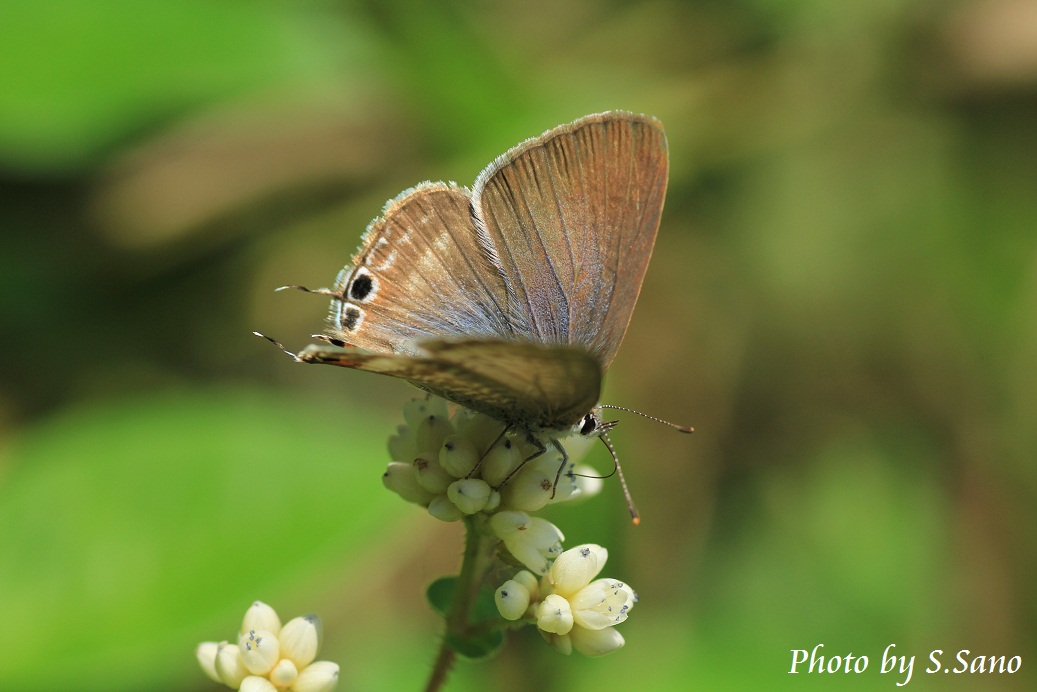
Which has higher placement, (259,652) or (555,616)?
(555,616)

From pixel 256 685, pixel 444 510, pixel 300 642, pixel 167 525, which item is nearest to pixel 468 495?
pixel 444 510

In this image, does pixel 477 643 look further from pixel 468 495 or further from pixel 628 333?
pixel 628 333

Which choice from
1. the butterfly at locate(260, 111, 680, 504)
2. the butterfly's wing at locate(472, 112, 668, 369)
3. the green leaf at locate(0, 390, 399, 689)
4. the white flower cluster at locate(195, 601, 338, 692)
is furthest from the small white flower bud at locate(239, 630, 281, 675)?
the butterfly's wing at locate(472, 112, 668, 369)

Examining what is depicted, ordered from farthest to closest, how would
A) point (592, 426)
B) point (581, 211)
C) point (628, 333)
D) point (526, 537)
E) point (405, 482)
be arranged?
point (628, 333) → point (581, 211) → point (592, 426) → point (405, 482) → point (526, 537)

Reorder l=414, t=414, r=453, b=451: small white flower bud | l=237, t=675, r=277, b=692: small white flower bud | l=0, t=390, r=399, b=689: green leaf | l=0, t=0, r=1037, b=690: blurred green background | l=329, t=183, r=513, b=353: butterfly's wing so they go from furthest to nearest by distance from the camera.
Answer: l=0, t=0, r=1037, b=690: blurred green background, l=0, t=390, r=399, b=689: green leaf, l=329, t=183, r=513, b=353: butterfly's wing, l=414, t=414, r=453, b=451: small white flower bud, l=237, t=675, r=277, b=692: small white flower bud

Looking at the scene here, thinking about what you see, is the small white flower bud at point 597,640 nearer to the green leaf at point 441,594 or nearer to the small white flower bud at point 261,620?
the green leaf at point 441,594

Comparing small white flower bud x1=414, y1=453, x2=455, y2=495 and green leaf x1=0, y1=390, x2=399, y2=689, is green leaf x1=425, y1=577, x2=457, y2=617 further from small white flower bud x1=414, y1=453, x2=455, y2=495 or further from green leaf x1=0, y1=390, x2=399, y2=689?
green leaf x1=0, y1=390, x2=399, y2=689
